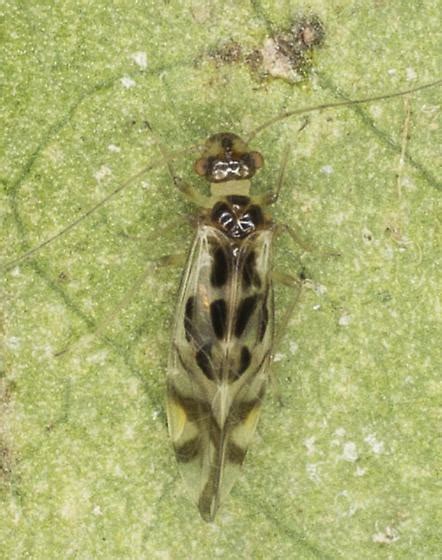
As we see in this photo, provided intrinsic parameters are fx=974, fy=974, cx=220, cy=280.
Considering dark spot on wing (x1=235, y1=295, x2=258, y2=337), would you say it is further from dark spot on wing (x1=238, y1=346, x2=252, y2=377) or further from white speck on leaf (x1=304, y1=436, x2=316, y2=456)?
white speck on leaf (x1=304, y1=436, x2=316, y2=456)

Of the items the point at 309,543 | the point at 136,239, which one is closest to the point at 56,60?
the point at 136,239

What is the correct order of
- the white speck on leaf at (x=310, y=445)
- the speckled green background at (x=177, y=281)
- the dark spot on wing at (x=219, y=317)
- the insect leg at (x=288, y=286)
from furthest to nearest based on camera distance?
the white speck on leaf at (x=310, y=445), the insect leg at (x=288, y=286), the speckled green background at (x=177, y=281), the dark spot on wing at (x=219, y=317)

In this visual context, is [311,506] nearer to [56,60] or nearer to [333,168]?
[333,168]

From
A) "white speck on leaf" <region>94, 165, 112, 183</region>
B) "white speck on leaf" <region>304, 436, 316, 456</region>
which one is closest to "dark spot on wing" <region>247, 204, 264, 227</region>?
"white speck on leaf" <region>94, 165, 112, 183</region>

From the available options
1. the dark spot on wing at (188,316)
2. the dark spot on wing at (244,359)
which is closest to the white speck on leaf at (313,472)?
the dark spot on wing at (244,359)

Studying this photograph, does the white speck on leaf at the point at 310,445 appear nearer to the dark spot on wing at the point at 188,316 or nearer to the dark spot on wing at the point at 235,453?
the dark spot on wing at the point at 235,453

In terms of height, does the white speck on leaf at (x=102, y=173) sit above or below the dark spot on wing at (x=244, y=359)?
above
